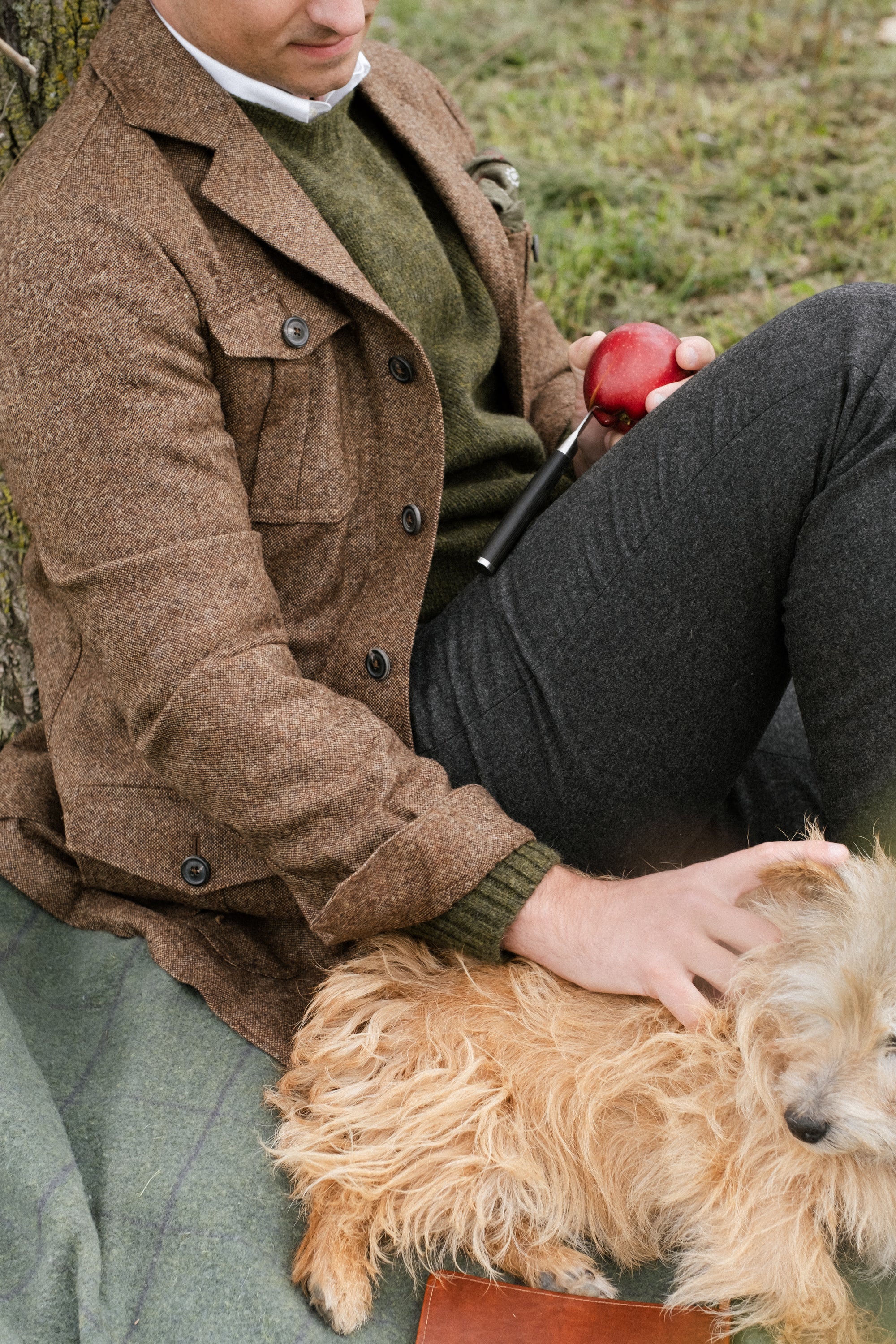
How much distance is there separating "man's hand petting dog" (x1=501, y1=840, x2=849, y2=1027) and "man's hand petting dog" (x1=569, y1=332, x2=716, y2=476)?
906 mm

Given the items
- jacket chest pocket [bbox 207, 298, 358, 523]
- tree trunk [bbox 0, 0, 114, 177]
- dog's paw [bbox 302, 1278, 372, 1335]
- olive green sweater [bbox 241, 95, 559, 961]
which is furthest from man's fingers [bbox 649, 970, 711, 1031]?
tree trunk [bbox 0, 0, 114, 177]

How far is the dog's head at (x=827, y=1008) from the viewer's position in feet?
4.76

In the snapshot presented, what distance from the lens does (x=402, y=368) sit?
1.89 m

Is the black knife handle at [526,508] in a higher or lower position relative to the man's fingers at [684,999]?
higher

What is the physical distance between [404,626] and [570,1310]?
40.7 inches

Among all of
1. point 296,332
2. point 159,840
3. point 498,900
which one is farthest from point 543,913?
point 296,332

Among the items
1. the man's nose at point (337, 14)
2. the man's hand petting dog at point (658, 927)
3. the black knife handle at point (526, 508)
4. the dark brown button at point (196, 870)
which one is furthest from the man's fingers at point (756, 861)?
the man's nose at point (337, 14)

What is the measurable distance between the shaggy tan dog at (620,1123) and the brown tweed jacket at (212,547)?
18cm

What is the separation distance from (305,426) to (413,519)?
0.23m

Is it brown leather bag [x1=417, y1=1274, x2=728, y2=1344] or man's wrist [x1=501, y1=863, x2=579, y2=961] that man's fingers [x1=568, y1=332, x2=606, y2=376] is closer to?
man's wrist [x1=501, y1=863, x2=579, y2=961]

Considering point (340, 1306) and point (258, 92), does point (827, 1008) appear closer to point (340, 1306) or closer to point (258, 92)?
point (340, 1306)

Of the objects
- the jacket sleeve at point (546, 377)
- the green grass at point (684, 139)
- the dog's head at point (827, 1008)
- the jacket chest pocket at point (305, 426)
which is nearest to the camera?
the dog's head at point (827, 1008)

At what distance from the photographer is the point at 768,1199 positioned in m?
1.56

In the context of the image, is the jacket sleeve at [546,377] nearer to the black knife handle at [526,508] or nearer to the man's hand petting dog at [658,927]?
the black knife handle at [526,508]
